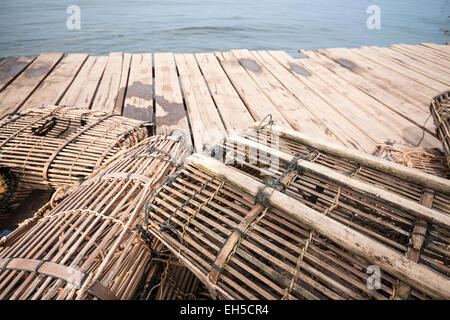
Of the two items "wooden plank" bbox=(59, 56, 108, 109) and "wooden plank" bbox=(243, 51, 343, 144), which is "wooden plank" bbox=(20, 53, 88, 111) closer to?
"wooden plank" bbox=(59, 56, 108, 109)

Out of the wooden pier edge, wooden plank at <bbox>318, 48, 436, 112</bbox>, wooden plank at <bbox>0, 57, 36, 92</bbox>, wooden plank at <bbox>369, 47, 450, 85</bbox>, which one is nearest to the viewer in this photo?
the wooden pier edge

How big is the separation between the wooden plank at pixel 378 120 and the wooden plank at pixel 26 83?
18.3 feet

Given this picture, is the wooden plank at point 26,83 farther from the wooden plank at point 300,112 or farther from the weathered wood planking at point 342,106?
the weathered wood planking at point 342,106

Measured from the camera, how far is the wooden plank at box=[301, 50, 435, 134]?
370 centimetres

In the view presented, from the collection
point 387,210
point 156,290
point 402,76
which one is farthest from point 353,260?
point 402,76

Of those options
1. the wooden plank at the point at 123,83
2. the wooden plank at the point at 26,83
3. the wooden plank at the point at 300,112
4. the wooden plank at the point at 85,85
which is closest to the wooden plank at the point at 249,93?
the wooden plank at the point at 300,112

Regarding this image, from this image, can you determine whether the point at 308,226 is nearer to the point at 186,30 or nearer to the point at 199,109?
the point at 199,109

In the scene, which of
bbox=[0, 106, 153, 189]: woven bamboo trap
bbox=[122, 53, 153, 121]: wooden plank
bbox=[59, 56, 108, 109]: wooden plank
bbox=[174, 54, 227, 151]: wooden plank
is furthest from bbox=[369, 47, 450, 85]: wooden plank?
bbox=[59, 56, 108, 109]: wooden plank

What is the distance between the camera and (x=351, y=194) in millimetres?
1577

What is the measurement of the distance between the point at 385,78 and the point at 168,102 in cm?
478

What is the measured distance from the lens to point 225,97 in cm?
421

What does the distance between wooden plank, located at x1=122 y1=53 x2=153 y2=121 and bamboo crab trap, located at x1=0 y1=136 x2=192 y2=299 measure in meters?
1.67

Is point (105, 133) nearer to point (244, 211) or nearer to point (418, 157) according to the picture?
point (244, 211)

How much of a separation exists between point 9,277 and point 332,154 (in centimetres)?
247
